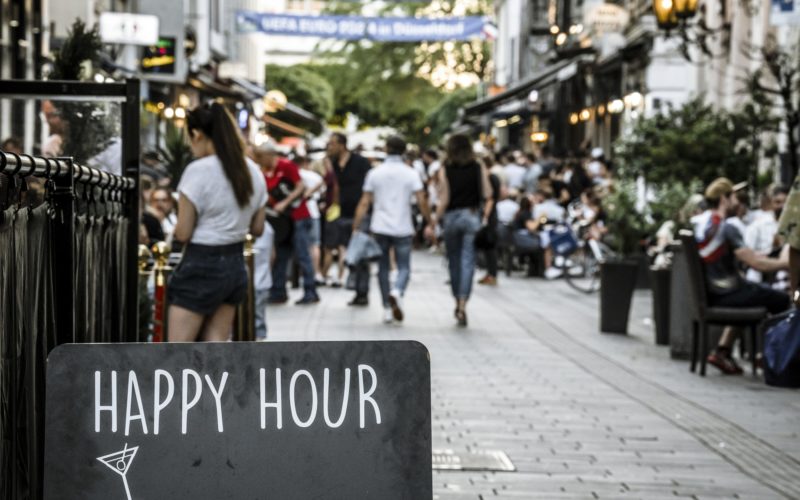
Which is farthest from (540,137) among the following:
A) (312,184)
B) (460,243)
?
(460,243)

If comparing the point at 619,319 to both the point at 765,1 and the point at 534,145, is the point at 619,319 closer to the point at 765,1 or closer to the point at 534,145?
the point at 765,1

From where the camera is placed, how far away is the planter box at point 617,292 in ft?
49.7

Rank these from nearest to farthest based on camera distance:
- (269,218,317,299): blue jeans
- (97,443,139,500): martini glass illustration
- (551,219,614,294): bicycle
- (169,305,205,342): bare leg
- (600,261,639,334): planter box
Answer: (97,443,139,500): martini glass illustration < (169,305,205,342): bare leg < (600,261,639,334): planter box < (269,218,317,299): blue jeans < (551,219,614,294): bicycle

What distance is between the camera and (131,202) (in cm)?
633

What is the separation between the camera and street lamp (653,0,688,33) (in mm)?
16938

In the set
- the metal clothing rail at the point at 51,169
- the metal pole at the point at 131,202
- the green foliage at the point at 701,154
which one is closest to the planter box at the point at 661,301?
the green foliage at the point at 701,154

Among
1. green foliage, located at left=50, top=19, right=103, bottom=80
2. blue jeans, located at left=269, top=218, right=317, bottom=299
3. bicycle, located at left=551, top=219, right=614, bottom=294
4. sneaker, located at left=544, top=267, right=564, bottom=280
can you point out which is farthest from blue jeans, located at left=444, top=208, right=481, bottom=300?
green foliage, located at left=50, top=19, right=103, bottom=80

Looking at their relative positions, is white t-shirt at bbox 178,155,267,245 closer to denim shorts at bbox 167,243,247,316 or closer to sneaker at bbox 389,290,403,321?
denim shorts at bbox 167,243,247,316

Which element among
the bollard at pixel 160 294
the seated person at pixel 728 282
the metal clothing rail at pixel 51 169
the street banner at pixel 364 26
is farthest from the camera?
the street banner at pixel 364 26

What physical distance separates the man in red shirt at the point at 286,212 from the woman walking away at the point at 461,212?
1737mm

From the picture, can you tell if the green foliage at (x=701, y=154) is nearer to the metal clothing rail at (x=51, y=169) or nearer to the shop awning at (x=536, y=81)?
the shop awning at (x=536, y=81)

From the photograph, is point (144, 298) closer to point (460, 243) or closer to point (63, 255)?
point (63, 255)

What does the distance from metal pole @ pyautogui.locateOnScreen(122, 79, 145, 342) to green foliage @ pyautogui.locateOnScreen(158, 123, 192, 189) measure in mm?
3649

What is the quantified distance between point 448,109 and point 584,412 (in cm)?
6597
